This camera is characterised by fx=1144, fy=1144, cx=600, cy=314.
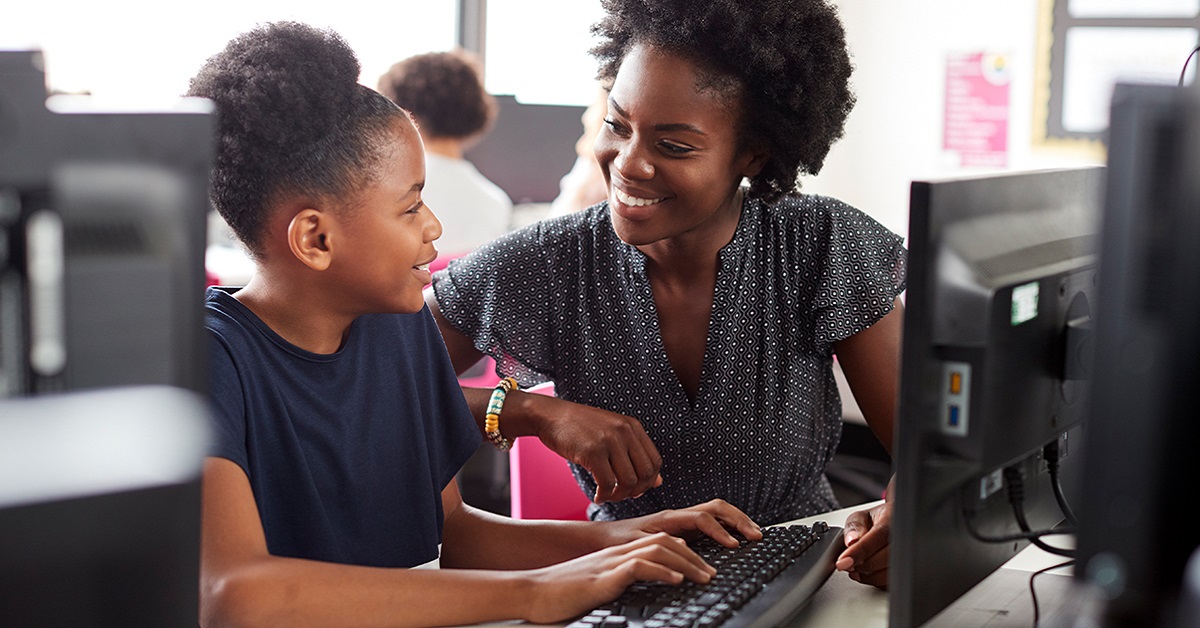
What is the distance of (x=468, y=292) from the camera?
57.6 inches

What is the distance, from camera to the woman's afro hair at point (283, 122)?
3.45 feet

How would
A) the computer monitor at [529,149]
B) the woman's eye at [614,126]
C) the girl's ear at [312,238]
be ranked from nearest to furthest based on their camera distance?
the girl's ear at [312,238], the woman's eye at [614,126], the computer monitor at [529,149]

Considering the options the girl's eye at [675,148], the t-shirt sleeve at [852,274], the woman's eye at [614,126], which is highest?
the woman's eye at [614,126]

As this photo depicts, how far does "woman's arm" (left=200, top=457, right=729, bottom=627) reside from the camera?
888 millimetres

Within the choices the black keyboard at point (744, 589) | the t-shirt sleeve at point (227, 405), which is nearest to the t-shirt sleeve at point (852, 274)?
the black keyboard at point (744, 589)

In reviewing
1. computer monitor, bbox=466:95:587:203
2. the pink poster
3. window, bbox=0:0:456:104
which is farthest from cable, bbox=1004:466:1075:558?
the pink poster

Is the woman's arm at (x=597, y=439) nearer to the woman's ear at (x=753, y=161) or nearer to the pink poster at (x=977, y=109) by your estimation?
the woman's ear at (x=753, y=161)

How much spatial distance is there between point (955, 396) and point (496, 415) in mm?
662

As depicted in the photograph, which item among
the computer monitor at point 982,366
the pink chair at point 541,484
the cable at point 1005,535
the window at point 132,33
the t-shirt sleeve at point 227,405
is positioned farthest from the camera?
the window at point 132,33

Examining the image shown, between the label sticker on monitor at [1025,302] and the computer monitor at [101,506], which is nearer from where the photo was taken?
the computer monitor at [101,506]

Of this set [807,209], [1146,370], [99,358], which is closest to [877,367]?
[807,209]

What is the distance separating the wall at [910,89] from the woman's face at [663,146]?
2832 mm

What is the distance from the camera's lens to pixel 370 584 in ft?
3.00

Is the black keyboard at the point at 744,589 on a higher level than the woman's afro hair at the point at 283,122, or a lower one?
lower
